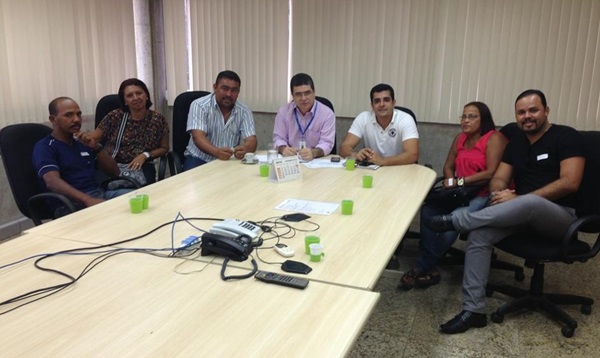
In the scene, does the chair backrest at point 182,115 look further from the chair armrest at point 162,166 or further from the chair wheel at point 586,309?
the chair wheel at point 586,309

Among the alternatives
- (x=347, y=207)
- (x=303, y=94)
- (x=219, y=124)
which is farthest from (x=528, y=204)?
(x=219, y=124)

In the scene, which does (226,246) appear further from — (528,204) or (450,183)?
(450,183)

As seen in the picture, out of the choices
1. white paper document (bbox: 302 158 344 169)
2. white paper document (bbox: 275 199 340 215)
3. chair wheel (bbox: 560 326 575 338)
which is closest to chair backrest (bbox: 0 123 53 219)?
white paper document (bbox: 275 199 340 215)

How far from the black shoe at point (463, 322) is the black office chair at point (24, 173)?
83.3 inches

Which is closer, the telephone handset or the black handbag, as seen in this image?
the telephone handset

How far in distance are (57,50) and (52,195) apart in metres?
2.11

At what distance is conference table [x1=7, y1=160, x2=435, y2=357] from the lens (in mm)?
1110

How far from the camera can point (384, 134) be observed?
138 inches

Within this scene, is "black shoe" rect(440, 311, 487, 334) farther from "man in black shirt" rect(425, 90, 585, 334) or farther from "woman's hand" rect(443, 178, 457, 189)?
"woman's hand" rect(443, 178, 457, 189)

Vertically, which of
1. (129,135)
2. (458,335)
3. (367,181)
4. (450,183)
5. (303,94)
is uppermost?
(303,94)

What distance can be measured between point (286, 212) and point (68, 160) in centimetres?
154

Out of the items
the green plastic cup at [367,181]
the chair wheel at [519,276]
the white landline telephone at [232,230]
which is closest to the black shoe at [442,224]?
the green plastic cup at [367,181]

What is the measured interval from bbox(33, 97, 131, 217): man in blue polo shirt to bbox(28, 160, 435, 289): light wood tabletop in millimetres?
526

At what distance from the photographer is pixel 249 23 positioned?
4773 mm
